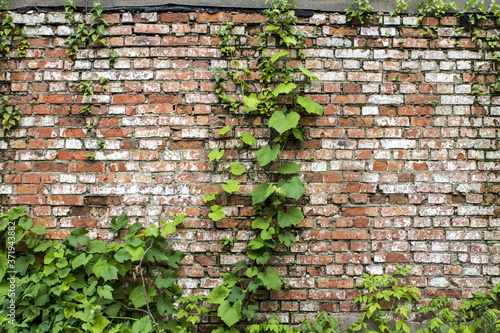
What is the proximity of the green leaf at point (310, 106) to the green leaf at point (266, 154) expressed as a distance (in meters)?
0.33

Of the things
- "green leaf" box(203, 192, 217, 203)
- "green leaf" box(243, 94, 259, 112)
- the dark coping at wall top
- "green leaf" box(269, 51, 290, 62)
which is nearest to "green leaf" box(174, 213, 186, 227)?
"green leaf" box(203, 192, 217, 203)

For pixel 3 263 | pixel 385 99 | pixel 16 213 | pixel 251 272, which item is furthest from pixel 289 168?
pixel 3 263

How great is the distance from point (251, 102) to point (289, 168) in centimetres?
53

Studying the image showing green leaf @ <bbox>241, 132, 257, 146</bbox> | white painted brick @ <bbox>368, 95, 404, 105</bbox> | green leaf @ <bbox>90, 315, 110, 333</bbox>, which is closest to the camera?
green leaf @ <bbox>90, 315, 110, 333</bbox>

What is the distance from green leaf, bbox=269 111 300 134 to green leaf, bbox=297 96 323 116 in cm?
9

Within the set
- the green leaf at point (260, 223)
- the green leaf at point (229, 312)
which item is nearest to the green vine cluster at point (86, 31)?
the green leaf at point (260, 223)

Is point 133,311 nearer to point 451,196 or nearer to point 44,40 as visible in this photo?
point 44,40

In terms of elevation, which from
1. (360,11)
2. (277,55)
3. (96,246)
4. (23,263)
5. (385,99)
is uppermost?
(360,11)

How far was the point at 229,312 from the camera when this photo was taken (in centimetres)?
201

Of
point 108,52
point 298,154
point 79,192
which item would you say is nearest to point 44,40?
point 108,52

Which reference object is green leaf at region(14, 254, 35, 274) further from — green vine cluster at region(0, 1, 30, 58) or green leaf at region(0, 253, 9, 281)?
green vine cluster at region(0, 1, 30, 58)

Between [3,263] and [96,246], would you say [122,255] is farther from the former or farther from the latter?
A: [3,263]

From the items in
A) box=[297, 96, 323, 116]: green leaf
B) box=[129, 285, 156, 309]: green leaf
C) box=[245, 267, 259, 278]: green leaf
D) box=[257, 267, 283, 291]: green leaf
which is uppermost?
box=[297, 96, 323, 116]: green leaf

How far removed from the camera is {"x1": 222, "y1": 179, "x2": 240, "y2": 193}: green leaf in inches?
83.7
